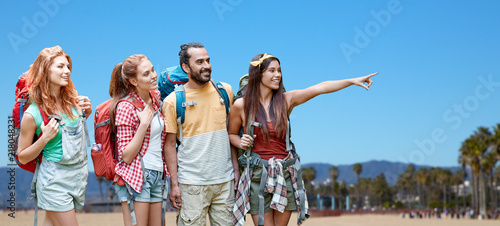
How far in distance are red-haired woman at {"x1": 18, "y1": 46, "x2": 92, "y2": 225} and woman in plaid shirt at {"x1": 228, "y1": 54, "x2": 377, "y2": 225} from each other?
1.70 m

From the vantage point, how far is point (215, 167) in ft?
18.5

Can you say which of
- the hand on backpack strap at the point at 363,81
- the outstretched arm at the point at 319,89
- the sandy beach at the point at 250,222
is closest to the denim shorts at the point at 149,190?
the outstretched arm at the point at 319,89

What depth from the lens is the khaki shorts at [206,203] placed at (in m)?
5.63

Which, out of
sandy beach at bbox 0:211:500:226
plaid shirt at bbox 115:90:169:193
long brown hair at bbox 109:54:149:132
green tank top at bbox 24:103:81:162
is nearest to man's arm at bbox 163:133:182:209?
plaid shirt at bbox 115:90:169:193

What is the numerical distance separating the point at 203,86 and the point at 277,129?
96 centimetres

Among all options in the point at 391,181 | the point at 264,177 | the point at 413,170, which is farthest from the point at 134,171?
the point at 391,181

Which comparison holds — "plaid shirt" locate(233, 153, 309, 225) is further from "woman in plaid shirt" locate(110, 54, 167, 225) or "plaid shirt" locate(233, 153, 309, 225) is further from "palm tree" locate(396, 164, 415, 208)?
"palm tree" locate(396, 164, 415, 208)

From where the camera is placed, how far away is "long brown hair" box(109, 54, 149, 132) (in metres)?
5.37

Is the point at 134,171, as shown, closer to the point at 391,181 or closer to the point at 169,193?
the point at 169,193

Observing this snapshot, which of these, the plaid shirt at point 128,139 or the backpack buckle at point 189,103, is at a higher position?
the backpack buckle at point 189,103

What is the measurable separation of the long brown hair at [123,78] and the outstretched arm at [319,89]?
175 centimetres

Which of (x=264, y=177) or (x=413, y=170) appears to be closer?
(x=264, y=177)

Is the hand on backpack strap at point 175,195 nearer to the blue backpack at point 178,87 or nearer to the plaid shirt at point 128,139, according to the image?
the plaid shirt at point 128,139

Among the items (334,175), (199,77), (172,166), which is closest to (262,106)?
(199,77)
